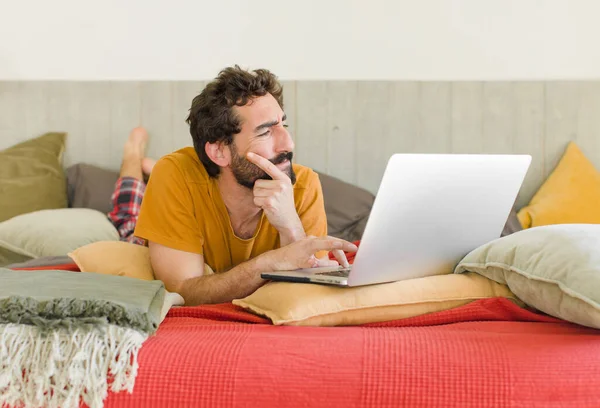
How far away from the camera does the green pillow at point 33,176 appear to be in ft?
9.32

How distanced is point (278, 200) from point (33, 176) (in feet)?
4.81

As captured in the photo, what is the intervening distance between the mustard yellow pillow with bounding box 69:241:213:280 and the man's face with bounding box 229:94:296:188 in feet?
0.89

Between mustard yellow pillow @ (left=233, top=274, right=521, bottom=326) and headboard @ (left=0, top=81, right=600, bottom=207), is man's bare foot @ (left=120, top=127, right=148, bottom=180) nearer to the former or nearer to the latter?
headboard @ (left=0, top=81, right=600, bottom=207)

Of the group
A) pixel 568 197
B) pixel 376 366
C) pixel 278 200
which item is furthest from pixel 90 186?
pixel 376 366

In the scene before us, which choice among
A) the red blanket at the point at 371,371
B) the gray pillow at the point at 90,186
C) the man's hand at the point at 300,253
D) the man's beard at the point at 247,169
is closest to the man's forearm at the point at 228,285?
the man's hand at the point at 300,253

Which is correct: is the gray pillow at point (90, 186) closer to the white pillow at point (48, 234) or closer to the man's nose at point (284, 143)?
the white pillow at point (48, 234)

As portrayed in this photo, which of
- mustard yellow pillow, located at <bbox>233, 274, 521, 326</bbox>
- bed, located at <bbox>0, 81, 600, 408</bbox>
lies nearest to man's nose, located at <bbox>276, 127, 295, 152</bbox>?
mustard yellow pillow, located at <bbox>233, 274, 521, 326</bbox>

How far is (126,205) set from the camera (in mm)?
2729

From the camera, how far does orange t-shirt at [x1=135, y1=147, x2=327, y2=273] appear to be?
5.96ft

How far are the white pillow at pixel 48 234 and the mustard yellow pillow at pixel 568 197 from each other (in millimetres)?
1594

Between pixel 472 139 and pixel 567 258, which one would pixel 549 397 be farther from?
pixel 472 139
